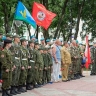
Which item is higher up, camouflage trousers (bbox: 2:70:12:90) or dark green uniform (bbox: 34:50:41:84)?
dark green uniform (bbox: 34:50:41:84)

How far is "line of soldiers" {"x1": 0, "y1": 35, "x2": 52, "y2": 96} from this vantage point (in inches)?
426

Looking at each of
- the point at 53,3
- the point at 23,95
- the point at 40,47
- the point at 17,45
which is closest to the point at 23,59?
the point at 17,45

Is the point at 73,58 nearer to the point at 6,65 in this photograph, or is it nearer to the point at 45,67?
the point at 45,67

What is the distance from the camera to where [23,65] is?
39.4 ft

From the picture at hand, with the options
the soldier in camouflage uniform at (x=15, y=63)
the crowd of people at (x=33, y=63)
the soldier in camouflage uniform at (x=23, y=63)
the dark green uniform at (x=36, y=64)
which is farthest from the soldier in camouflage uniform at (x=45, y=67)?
the soldier in camouflage uniform at (x=15, y=63)

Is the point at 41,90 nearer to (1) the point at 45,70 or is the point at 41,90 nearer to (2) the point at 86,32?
(1) the point at 45,70

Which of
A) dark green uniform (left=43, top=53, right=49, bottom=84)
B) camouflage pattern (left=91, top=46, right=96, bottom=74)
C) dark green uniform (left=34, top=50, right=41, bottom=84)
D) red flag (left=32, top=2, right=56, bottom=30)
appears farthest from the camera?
camouflage pattern (left=91, top=46, right=96, bottom=74)

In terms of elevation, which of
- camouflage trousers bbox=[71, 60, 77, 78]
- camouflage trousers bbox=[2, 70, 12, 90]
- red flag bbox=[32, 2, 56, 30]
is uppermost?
red flag bbox=[32, 2, 56, 30]

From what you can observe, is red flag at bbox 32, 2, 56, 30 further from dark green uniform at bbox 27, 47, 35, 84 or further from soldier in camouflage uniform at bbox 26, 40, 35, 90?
dark green uniform at bbox 27, 47, 35, 84

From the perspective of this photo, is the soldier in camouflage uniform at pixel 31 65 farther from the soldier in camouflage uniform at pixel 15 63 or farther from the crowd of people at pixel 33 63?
the soldier in camouflage uniform at pixel 15 63

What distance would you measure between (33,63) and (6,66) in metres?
2.44

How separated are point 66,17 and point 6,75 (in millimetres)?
28891

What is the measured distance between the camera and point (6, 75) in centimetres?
1076

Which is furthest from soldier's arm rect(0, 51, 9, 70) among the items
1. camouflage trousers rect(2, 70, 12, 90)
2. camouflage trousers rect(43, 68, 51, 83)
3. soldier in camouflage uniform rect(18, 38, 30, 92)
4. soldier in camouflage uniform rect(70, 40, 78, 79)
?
soldier in camouflage uniform rect(70, 40, 78, 79)
